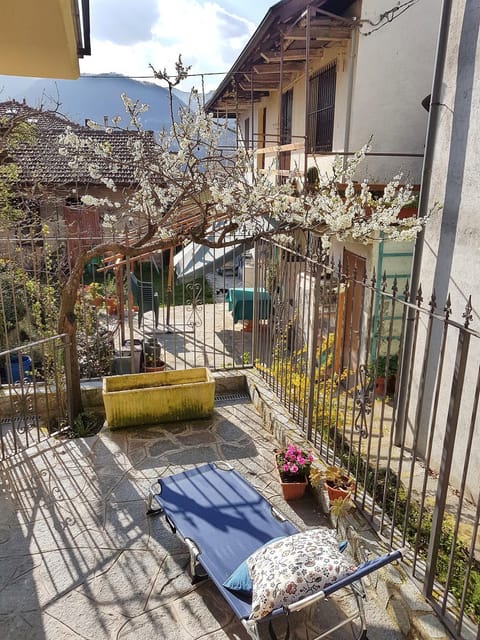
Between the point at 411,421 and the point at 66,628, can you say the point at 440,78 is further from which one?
the point at 66,628

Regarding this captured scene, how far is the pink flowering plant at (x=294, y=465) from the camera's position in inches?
175

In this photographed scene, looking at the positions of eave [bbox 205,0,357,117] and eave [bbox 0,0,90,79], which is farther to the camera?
eave [bbox 205,0,357,117]

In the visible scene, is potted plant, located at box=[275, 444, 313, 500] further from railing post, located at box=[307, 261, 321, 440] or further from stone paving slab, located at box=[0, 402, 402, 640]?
railing post, located at box=[307, 261, 321, 440]

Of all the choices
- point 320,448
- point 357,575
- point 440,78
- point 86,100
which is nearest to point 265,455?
point 320,448

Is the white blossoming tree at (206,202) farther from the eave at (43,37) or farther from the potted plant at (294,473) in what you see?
the potted plant at (294,473)

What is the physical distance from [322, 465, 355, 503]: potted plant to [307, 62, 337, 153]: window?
700 centimetres

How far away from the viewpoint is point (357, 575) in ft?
9.08

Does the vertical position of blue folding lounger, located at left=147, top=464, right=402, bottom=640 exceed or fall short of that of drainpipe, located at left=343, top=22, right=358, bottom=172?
it falls short

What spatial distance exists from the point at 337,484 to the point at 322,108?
845 centimetres

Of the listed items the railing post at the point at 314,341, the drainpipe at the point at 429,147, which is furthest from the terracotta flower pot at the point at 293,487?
the drainpipe at the point at 429,147

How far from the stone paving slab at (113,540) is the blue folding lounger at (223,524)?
21 cm

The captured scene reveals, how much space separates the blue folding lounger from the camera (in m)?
2.93

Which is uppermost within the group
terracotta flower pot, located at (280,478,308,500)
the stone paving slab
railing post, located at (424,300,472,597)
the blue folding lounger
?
railing post, located at (424,300,472,597)

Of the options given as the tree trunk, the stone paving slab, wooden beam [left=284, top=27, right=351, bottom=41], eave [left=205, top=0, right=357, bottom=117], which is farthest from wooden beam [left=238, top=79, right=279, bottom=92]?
the stone paving slab
